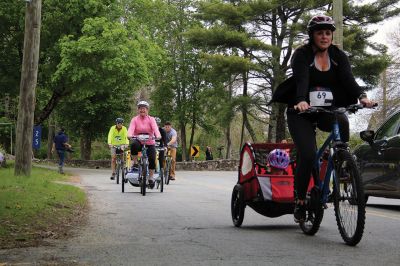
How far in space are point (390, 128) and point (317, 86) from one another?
5120 millimetres

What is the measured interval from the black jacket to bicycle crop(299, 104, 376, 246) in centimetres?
30

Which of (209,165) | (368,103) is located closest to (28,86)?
(368,103)

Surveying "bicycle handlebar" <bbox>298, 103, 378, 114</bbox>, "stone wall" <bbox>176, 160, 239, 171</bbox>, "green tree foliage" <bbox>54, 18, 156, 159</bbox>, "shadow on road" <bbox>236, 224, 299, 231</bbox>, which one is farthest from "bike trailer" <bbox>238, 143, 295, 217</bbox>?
"stone wall" <bbox>176, 160, 239, 171</bbox>

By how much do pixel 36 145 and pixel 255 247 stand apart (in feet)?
91.2

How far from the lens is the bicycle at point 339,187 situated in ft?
17.7

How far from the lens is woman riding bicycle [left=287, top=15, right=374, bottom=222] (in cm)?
583

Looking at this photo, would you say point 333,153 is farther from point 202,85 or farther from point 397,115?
point 202,85

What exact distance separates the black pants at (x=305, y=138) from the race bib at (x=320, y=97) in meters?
0.15

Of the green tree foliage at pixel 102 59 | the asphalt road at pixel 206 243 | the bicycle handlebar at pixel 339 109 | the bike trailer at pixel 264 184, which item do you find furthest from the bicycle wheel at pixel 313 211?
the green tree foliage at pixel 102 59

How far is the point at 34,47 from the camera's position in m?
17.0

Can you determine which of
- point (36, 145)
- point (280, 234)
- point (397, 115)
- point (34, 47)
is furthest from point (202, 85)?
point (280, 234)

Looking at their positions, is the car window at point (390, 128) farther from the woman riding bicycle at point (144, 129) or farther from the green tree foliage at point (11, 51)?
the green tree foliage at point (11, 51)

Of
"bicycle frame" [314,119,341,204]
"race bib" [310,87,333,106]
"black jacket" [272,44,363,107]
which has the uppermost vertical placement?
"black jacket" [272,44,363,107]

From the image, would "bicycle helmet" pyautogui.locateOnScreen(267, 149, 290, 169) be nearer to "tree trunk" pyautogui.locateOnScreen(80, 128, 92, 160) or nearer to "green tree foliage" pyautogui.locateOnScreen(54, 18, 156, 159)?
"green tree foliage" pyautogui.locateOnScreen(54, 18, 156, 159)
